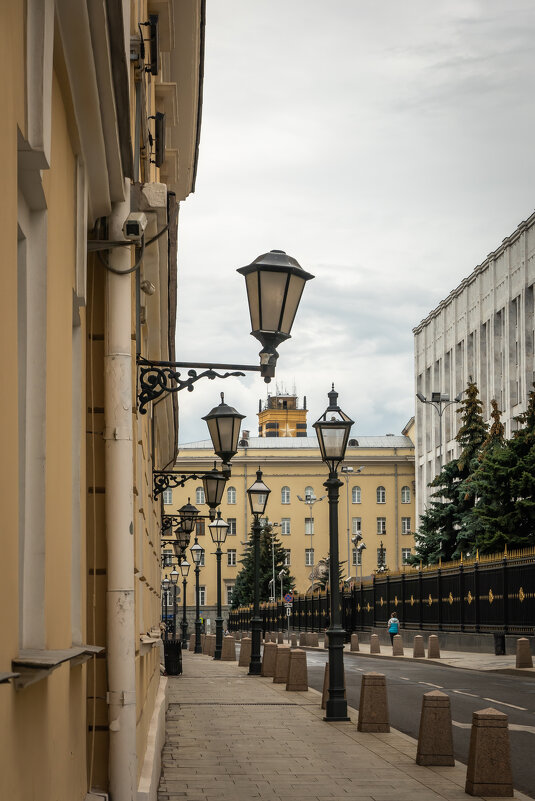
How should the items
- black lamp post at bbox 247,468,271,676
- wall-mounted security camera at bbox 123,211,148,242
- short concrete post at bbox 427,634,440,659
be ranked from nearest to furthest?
wall-mounted security camera at bbox 123,211,148,242, black lamp post at bbox 247,468,271,676, short concrete post at bbox 427,634,440,659

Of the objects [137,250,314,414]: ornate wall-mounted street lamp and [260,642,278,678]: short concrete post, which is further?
[260,642,278,678]: short concrete post

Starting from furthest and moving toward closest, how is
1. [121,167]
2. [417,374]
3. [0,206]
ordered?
[417,374] < [121,167] < [0,206]

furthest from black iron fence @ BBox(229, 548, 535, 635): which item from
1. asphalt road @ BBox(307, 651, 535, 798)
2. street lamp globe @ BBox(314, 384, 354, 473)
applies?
street lamp globe @ BBox(314, 384, 354, 473)

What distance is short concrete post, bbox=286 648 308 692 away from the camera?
21875mm

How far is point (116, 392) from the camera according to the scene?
22.3ft

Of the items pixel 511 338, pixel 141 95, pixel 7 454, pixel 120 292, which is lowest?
pixel 7 454

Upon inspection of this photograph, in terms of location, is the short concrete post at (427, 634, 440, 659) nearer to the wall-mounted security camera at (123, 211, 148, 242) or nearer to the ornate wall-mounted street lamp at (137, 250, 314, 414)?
the ornate wall-mounted street lamp at (137, 250, 314, 414)

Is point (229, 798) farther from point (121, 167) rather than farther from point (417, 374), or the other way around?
point (417, 374)

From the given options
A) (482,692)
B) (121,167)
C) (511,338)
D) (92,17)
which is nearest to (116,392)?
(121,167)

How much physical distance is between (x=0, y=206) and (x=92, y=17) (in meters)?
1.69

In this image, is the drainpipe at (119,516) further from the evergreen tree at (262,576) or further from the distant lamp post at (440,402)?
the evergreen tree at (262,576)

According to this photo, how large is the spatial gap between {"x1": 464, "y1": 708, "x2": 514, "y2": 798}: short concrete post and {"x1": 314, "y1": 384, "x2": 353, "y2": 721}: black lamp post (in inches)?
230

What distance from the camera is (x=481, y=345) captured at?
72938 millimetres

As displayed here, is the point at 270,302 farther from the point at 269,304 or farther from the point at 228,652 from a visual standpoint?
the point at 228,652
